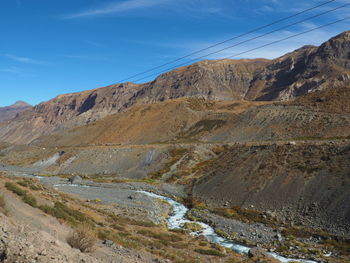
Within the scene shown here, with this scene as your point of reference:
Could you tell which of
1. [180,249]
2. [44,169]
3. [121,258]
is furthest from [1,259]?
[44,169]

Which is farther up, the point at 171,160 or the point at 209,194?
the point at 171,160

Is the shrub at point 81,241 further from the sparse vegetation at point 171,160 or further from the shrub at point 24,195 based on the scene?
the sparse vegetation at point 171,160

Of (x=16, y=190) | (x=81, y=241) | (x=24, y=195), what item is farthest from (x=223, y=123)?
(x=81, y=241)

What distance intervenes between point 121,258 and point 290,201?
851 inches

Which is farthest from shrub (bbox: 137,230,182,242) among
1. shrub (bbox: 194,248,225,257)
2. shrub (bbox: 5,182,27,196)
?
shrub (bbox: 5,182,27,196)

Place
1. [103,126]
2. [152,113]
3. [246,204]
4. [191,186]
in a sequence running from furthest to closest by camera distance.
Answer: [103,126]
[152,113]
[191,186]
[246,204]

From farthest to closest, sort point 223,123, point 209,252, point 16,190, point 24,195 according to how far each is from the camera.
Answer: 1. point 223,123
2. point 16,190
3. point 24,195
4. point 209,252

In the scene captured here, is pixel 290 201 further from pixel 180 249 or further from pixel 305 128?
pixel 305 128

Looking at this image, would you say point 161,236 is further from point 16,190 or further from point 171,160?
Answer: point 171,160

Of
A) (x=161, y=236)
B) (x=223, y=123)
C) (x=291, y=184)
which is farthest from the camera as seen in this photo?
(x=223, y=123)

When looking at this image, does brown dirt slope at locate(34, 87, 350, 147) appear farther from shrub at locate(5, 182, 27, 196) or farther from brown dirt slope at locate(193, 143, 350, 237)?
shrub at locate(5, 182, 27, 196)

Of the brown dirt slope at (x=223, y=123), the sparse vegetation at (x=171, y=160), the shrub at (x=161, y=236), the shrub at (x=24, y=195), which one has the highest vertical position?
the brown dirt slope at (x=223, y=123)

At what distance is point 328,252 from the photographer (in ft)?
74.5

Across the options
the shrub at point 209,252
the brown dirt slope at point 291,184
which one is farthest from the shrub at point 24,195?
the brown dirt slope at point 291,184
